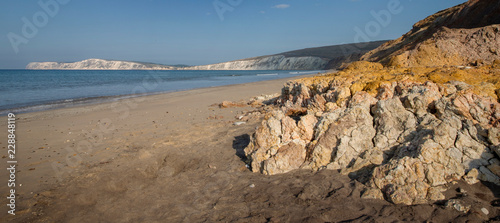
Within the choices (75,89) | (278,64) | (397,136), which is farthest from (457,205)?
(278,64)

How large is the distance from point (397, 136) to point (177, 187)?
10.9 feet

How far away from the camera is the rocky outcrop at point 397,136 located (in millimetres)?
2906

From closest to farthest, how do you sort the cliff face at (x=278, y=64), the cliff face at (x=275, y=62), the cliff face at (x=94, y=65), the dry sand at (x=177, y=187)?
the dry sand at (x=177, y=187)
the cliff face at (x=278, y=64)
the cliff face at (x=275, y=62)
the cliff face at (x=94, y=65)

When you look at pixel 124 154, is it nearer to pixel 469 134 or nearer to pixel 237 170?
pixel 237 170

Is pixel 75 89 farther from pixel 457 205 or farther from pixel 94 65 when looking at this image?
pixel 94 65

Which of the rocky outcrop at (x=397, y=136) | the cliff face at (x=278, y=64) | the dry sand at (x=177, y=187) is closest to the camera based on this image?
the dry sand at (x=177, y=187)

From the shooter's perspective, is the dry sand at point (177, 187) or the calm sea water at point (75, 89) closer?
the dry sand at point (177, 187)

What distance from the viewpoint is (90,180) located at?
4.13 m

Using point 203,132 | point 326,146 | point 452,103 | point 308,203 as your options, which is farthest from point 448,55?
point 203,132

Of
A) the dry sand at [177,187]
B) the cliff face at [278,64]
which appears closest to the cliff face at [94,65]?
the cliff face at [278,64]

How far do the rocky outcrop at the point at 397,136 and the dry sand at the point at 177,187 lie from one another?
0.63ft

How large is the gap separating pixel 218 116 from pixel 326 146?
495cm

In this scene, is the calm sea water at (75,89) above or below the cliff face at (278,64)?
below

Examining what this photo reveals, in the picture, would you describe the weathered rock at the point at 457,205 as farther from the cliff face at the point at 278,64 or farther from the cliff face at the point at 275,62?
the cliff face at the point at 275,62
